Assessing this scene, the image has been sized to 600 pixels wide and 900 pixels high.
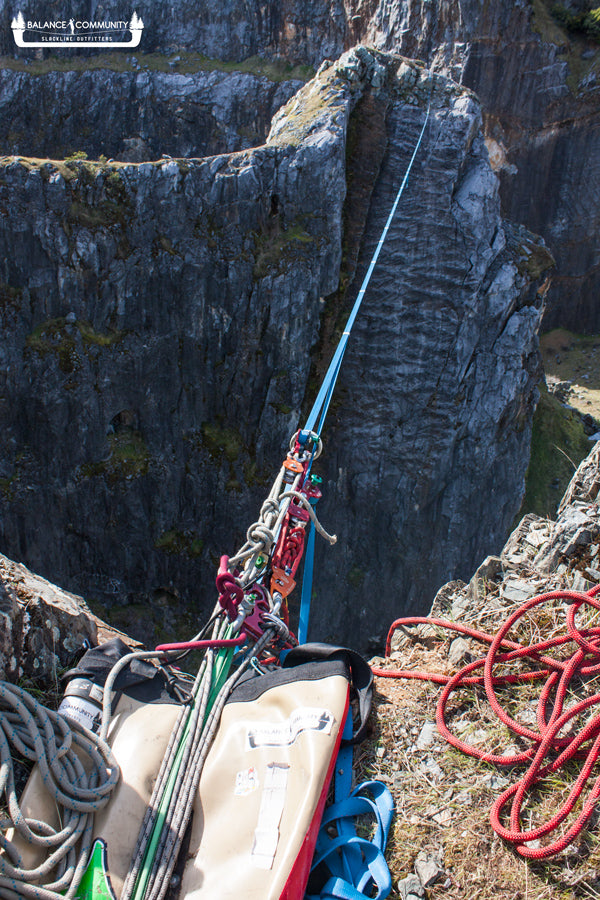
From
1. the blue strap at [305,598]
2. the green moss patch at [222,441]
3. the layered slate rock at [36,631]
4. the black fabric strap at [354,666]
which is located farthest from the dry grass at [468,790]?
the green moss patch at [222,441]

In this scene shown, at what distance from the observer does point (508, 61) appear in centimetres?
2481

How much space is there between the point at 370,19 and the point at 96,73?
14.6 meters

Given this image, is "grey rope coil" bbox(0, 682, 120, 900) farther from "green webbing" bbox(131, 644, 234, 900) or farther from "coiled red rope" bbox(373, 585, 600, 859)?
"coiled red rope" bbox(373, 585, 600, 859)

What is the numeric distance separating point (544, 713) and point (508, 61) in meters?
29.5

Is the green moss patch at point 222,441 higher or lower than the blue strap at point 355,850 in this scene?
lower

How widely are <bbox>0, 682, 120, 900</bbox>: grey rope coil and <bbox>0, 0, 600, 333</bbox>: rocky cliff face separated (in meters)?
28.9

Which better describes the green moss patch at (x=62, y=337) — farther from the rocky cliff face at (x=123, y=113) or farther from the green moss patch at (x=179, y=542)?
the rocky cliff face at (x=123, y=113)

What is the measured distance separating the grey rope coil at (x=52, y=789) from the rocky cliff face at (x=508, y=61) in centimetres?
2887

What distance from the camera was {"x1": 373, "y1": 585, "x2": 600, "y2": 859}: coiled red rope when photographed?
248 centimetres

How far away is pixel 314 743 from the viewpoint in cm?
256

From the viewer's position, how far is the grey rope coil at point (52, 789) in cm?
219

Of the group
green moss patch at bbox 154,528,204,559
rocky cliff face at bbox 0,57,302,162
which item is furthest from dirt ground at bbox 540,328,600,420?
rocky cliff face at bbox 0,57,302,162

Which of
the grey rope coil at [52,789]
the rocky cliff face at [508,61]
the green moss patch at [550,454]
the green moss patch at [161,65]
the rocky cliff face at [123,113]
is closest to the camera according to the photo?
the grey rope coil at [52,789]

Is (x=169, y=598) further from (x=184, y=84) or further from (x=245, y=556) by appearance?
(x=184, y=84)
